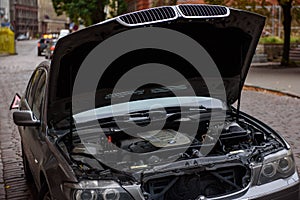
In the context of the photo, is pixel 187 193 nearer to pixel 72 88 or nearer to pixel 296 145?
pixel 72 88

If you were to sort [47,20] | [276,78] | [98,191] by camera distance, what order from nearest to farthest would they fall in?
[98,191] < [276,78] < [47,20]

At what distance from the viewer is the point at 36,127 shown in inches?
185

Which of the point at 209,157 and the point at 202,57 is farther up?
the point at 202,57

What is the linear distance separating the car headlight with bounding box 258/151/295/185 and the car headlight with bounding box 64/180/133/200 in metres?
1.04

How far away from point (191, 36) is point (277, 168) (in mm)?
1474

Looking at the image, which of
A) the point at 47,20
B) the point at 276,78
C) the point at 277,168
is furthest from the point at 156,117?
the point at 47,20

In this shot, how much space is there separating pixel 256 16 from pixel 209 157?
4.68 feet

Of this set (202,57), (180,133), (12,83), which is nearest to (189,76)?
(202,57)

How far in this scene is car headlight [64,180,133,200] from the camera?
336 cm

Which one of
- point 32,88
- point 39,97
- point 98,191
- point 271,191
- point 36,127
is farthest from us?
point 32,88

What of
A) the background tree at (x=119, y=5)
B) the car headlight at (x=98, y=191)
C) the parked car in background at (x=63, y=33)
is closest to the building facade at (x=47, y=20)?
the background tree at (x=119, y=5)

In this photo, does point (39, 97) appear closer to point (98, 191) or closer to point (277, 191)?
point (98, 191)

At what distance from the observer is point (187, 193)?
3.58 m

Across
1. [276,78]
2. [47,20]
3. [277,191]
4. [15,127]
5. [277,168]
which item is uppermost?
[277,168]
